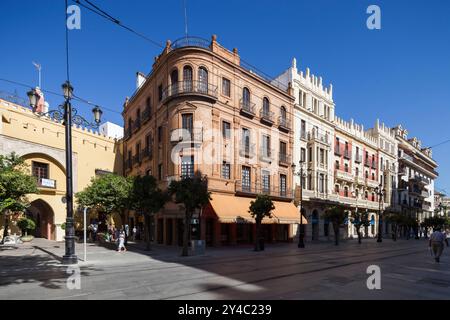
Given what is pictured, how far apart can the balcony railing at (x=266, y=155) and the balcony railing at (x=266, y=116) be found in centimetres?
291

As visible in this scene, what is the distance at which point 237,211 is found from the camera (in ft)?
82.6

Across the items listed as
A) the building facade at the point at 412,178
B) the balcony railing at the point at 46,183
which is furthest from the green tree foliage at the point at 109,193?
the building facade at the point at 412,178

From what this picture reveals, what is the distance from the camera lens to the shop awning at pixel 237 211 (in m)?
23.8

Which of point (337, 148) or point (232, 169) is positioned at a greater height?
point (337, 148)

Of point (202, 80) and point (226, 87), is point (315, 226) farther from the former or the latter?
point (202, 80)

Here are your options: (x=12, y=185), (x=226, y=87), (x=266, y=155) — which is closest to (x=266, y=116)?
(x=266, y=155)

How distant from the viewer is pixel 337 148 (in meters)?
41.4

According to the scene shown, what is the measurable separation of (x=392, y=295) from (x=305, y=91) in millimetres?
30830

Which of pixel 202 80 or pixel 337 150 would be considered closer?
pixel 202 80

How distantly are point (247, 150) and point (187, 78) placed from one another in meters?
8.46

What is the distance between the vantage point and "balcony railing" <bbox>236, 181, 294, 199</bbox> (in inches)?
1083

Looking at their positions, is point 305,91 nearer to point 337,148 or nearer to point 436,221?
point 337,148

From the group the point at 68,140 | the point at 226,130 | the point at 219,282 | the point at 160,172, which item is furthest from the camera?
the point at 160,172
